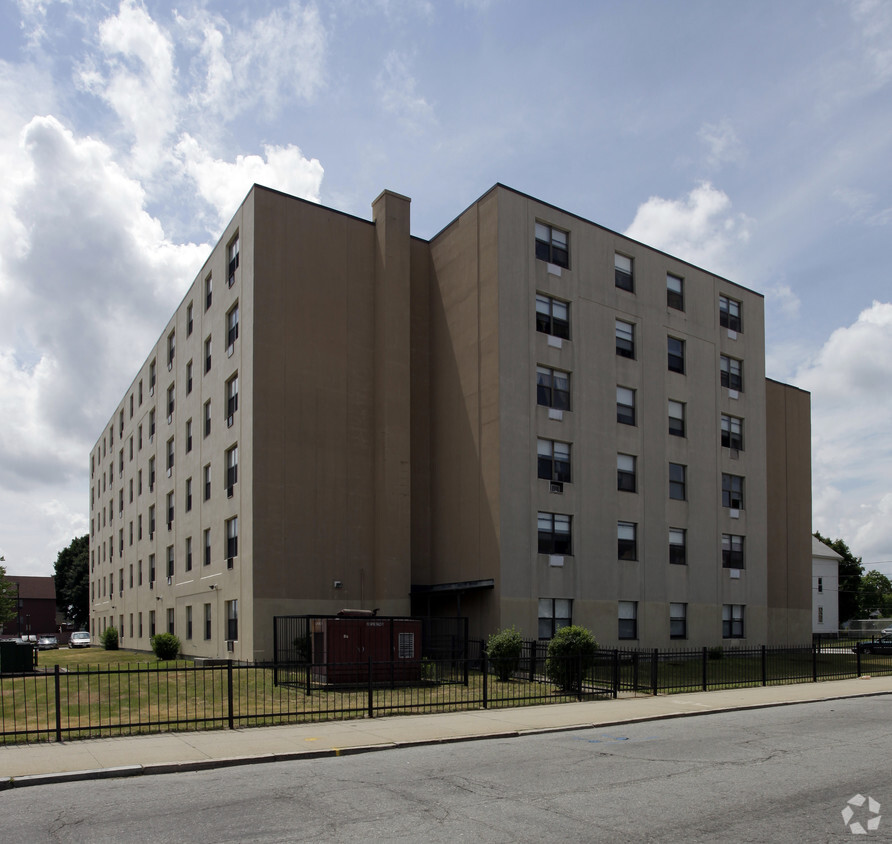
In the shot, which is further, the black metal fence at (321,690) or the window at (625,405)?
the window at (625,405)

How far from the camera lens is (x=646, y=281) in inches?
1497

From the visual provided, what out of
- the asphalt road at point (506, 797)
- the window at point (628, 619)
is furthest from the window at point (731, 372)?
the asphalt road at point (506, 797)

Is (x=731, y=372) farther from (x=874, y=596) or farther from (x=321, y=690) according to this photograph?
(x=874, y=596)

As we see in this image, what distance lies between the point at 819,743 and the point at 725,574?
2627 cm

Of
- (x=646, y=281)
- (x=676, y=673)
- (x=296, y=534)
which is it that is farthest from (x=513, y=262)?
(x=676, y=673)

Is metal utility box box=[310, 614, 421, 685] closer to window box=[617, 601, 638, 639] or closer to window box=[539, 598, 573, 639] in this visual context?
window box=[539, 598, 573, 639]

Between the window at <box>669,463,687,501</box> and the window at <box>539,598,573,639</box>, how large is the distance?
8021mm

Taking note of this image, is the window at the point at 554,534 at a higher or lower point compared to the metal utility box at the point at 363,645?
higher

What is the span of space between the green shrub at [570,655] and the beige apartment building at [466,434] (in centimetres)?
830

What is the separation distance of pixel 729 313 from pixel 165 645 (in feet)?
100

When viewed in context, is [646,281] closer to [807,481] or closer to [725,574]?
[725,574]

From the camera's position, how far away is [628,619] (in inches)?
1383

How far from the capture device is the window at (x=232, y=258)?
35.4 meters

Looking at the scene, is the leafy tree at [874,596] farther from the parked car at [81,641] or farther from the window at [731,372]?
the parked car at [81,641]
